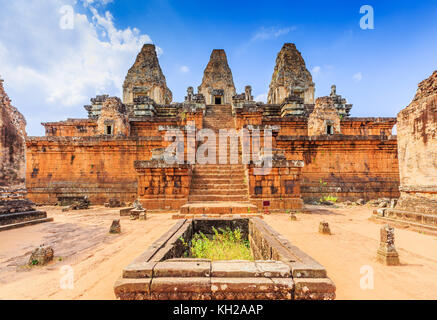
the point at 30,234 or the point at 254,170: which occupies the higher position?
the point at 254,170

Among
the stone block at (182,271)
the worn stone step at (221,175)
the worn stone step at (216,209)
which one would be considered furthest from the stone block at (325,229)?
the worn stone step at (221,175)

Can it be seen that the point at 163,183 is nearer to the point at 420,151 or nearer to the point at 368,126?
the point at 420,151

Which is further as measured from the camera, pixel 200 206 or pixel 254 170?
pixel 254 170

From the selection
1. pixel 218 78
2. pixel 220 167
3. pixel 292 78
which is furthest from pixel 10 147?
pixel 218 78

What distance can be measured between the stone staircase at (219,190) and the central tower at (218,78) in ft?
81.4

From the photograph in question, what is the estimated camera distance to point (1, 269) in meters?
2.80

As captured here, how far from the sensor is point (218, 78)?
3362cm

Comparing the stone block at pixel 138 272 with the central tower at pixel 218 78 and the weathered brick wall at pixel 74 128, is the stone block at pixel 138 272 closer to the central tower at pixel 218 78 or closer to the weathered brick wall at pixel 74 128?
the weathered brick wall at pixel 74 128

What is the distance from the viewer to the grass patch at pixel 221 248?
11.4 ft
